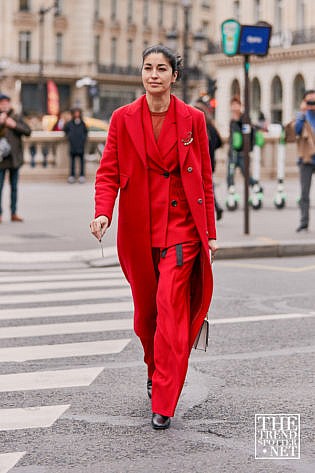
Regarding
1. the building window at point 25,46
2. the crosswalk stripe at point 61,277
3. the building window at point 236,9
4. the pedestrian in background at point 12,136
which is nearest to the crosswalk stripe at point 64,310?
the crosswalk stripe at point 61,277

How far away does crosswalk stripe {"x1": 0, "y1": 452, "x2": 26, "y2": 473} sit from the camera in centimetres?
527

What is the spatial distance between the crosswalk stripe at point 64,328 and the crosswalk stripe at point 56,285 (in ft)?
6.73

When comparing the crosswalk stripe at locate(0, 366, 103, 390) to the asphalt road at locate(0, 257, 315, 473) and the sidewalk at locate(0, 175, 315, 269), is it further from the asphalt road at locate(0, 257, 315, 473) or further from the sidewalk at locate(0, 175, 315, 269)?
the sidewalk at locate(0, 175, 315, 269)

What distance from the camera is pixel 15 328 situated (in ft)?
29.5

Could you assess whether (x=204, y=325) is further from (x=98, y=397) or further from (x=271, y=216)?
(x=271, y=216)

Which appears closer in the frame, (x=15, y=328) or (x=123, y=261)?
(x=123, y=261)

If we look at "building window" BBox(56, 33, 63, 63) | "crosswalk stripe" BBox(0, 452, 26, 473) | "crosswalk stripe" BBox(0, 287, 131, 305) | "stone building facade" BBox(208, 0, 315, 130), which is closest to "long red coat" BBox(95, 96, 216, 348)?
"crosswalk stripe" BBox(0, 452, 26, 473)

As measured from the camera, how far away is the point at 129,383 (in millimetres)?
7039

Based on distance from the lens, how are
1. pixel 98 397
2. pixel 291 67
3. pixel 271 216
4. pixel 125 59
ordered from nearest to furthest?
pixel 98 397 < pixel 271 216 < pixel 291 67 < pixel 125 59

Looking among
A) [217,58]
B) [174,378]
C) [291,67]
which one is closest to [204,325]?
[174,378]

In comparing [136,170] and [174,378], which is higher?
[136,170]

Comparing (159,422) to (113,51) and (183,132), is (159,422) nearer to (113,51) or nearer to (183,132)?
(183,132)

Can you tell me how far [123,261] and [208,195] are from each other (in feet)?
1.81

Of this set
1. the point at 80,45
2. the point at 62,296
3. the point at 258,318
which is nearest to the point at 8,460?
the point at 258,318
